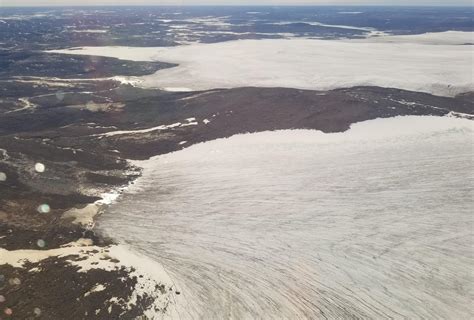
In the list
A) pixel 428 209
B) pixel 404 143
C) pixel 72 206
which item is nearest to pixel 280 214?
pixel 428 209

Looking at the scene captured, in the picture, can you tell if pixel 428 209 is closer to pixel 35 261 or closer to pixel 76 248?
pixel 76 248

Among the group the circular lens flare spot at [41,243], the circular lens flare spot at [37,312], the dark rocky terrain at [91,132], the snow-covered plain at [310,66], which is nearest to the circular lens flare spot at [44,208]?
the dark rocky terrain at [91,132]

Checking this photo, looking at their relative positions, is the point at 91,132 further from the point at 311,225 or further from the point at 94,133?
the point at 311,225

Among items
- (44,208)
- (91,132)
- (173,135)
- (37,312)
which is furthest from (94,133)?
(37,312)

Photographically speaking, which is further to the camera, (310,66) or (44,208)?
(310,66)

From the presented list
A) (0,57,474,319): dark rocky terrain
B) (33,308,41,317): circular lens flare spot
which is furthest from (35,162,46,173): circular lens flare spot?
(33,308,41,317): circular lens flare spot

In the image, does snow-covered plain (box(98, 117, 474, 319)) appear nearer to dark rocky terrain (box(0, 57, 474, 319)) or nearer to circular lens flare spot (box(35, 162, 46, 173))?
dark rocky terrain (box(0, 57, 474, 319))

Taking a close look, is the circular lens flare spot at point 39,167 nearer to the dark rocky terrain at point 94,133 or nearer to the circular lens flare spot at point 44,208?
the dark rocky terrain at point 94,133
